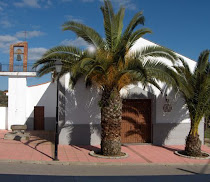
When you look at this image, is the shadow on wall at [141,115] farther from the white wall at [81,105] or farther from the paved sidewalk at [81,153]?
the white wall at [81,105]

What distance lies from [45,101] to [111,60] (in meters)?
11.3

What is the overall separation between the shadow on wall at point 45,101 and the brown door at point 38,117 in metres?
0.24

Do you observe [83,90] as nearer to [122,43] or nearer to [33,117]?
[122,43]

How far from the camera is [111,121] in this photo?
10.0m

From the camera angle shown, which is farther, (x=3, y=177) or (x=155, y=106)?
(x=155, y=106)

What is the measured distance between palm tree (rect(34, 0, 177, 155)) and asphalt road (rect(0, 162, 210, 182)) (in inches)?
63.9

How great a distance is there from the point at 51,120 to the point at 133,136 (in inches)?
329

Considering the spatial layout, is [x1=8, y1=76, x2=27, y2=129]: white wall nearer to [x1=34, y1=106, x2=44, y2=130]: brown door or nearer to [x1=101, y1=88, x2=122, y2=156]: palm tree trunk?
[x1=34, y1=106, x2=44, y2=130]: brown door

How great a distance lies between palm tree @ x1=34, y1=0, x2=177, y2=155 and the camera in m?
9.65

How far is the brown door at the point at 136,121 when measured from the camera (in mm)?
13414

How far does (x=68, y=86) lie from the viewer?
12.7 m

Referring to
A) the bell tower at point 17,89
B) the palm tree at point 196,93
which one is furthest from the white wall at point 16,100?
the palm tree at point 196,93

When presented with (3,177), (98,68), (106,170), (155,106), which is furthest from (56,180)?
(155,106)

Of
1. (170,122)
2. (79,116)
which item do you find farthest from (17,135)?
(170,122)
